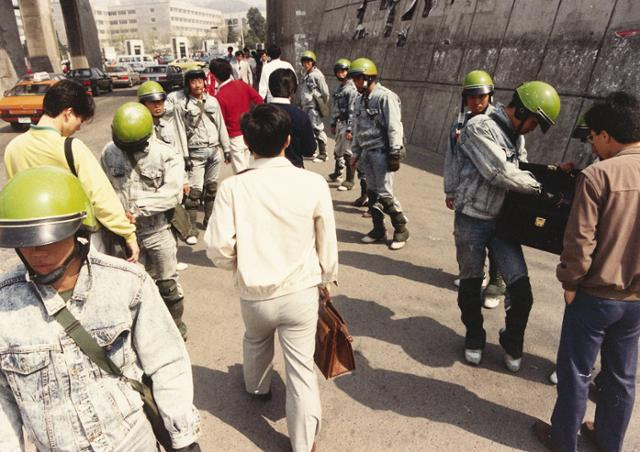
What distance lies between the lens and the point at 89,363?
58.7 inches

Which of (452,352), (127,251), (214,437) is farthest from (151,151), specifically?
(452,352)

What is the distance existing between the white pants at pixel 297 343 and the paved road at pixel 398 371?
383mm

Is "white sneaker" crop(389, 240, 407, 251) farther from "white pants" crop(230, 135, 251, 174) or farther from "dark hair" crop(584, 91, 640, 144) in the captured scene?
"dark hair" crop(584, 91, 640, 144)

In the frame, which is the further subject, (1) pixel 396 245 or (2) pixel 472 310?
(1) pixel 396 245

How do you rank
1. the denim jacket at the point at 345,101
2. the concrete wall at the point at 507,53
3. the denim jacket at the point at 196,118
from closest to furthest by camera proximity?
the denim jacket at the point at 196,118 → the concrete wall at the point at 507,53 → the denim jacket at the point at 345,101

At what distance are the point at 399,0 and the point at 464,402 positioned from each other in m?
11.9

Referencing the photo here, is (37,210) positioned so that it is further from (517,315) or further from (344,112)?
(344,112)

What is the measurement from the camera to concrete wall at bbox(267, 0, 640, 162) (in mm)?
6555

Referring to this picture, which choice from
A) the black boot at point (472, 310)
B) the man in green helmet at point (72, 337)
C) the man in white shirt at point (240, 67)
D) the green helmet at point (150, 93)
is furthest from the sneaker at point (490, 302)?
the man in white shirt at point (240, 67)

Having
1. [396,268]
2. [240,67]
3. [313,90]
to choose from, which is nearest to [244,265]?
[396,268]

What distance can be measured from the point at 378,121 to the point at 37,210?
14.7ft

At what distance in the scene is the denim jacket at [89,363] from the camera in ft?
4.63

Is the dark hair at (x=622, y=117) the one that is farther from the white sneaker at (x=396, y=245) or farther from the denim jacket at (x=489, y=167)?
the white sneaker at (x=396, y=245)

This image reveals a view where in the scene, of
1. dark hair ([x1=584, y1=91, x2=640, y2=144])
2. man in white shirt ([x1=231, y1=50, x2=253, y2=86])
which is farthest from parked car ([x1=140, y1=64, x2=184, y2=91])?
dark hair ([x1=584, y1=91, x2=640, y2=144])
